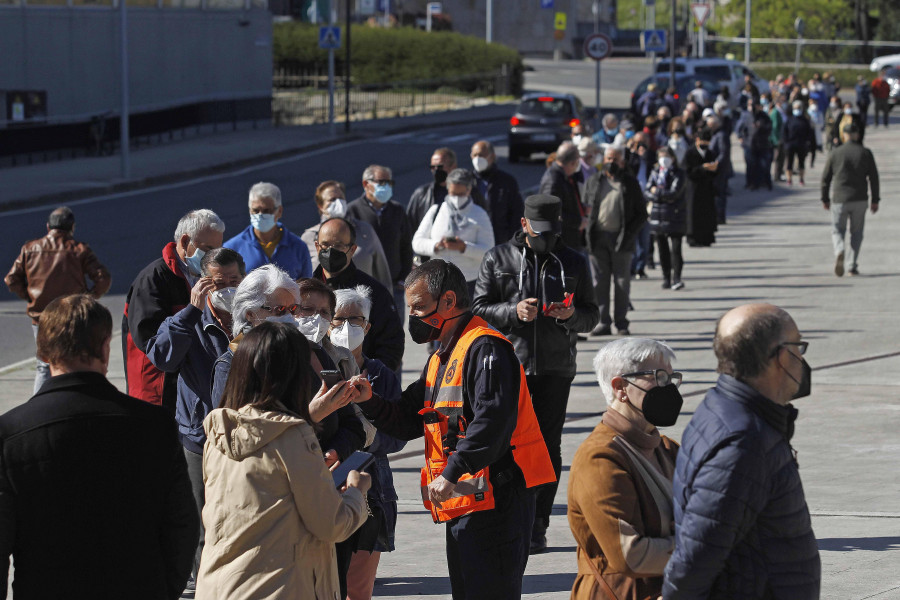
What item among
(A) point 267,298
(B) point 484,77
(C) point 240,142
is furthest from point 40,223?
(B) point 484,77

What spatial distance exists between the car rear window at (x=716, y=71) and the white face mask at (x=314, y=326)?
45127mm

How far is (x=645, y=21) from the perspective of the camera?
342ft

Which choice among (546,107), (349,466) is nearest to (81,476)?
(349,466)

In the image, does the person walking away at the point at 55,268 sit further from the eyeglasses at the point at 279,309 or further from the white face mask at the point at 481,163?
the eyeglasses at the point at 279,309

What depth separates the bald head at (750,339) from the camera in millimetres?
4234

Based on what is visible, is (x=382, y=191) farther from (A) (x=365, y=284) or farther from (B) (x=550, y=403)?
(A) (x=365, y=284)

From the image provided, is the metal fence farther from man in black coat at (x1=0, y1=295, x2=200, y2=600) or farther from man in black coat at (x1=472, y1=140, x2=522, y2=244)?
man in black coat at (x1=0, y1=295, x2=200, y2=600)

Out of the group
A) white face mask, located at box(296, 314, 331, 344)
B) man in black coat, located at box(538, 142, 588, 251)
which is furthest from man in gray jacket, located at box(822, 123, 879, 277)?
white face mask, located at box(296, 314, 331, 344)

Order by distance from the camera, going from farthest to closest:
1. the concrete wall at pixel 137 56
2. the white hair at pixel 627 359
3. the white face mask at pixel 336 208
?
the concrete wall at pixel 137 56
the white face mask at pixel 336 208
the white hair at pixel 627 359

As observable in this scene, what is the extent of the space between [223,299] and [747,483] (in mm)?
3112

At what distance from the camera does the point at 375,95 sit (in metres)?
50.7

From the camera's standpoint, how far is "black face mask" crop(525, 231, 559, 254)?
27.2 feet

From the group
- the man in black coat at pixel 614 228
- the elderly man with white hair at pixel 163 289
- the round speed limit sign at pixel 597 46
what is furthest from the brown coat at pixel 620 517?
the round speed limit sign at pixel 597 46

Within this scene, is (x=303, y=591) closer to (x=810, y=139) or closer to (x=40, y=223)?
(x=40, y=223)
